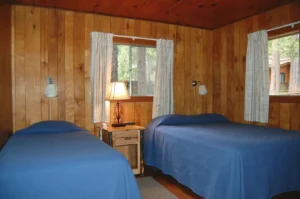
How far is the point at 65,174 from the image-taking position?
56.6 inches

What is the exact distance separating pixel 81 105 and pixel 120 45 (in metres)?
1.03

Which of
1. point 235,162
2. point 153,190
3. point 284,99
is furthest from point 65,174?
point 284,99

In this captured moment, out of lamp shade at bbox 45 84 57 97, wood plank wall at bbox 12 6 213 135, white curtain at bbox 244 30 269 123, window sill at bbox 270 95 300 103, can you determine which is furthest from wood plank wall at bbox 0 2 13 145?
window sill at bbox 270 95 300 103

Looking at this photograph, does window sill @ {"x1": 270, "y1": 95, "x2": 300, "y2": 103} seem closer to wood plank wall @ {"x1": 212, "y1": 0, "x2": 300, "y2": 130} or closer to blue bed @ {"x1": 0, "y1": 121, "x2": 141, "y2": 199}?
wood plank wall @ {"x1": 212, "y1": 0, "x2": 300, "y2": 130}

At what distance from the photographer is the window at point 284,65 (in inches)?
116

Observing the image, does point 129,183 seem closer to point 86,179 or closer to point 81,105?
point 86,179

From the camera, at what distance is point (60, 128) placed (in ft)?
8.48

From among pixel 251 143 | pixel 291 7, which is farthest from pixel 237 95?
pixel 251 143

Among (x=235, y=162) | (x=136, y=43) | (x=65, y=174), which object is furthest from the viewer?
(x=136, y=43)

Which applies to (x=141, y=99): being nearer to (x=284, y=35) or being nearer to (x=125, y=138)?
(x=125, y=138)

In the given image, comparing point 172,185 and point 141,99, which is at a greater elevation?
point 141,99

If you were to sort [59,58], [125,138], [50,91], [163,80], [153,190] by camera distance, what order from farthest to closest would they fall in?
[163,80]
[59,58]
[125,138]
[50,91]
[153,190]

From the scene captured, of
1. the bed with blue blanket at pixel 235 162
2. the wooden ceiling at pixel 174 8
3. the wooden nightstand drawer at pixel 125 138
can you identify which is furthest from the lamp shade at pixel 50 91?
the bed with blue blanket at pixel 235 162

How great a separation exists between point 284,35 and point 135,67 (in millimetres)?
2028
